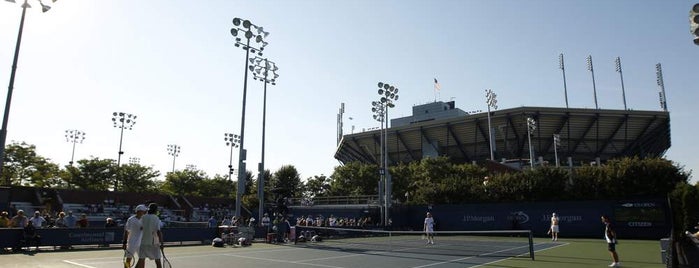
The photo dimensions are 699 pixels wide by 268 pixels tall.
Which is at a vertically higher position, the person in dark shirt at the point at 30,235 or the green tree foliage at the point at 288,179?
the green tree foliage at the point at 288,179

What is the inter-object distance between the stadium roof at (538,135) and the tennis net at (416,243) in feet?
148

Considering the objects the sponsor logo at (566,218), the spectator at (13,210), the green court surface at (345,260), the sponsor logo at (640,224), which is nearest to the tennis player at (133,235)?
the green court surface at (345,260)

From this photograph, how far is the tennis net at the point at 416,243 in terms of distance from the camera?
19.1 metres

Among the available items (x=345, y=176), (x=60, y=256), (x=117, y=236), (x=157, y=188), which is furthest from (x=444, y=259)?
(x=157, y=188)

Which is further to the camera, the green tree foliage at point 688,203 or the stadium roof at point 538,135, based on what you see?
the stadium roof at point 538,135

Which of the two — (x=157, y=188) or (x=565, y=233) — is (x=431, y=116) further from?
(x=565, y=233)

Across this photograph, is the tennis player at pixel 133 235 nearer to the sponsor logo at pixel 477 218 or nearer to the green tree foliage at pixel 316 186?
the sponsor logo at pixel 477 218

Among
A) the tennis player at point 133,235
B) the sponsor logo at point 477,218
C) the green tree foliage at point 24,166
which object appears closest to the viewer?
the tennis player at point 133,235

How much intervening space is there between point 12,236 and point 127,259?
465 inches

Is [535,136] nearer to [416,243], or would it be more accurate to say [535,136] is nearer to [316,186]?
[316,186]

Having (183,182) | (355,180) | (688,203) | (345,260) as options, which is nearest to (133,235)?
(345,260)

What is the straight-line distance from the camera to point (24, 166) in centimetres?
5409

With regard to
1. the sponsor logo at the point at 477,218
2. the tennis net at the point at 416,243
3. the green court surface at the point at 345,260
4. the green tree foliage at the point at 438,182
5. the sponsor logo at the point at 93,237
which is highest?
the green tree foliage at the point at 438,182

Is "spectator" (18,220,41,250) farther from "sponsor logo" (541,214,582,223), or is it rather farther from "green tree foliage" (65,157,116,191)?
"green tree foliage" (65,157,116,191)
